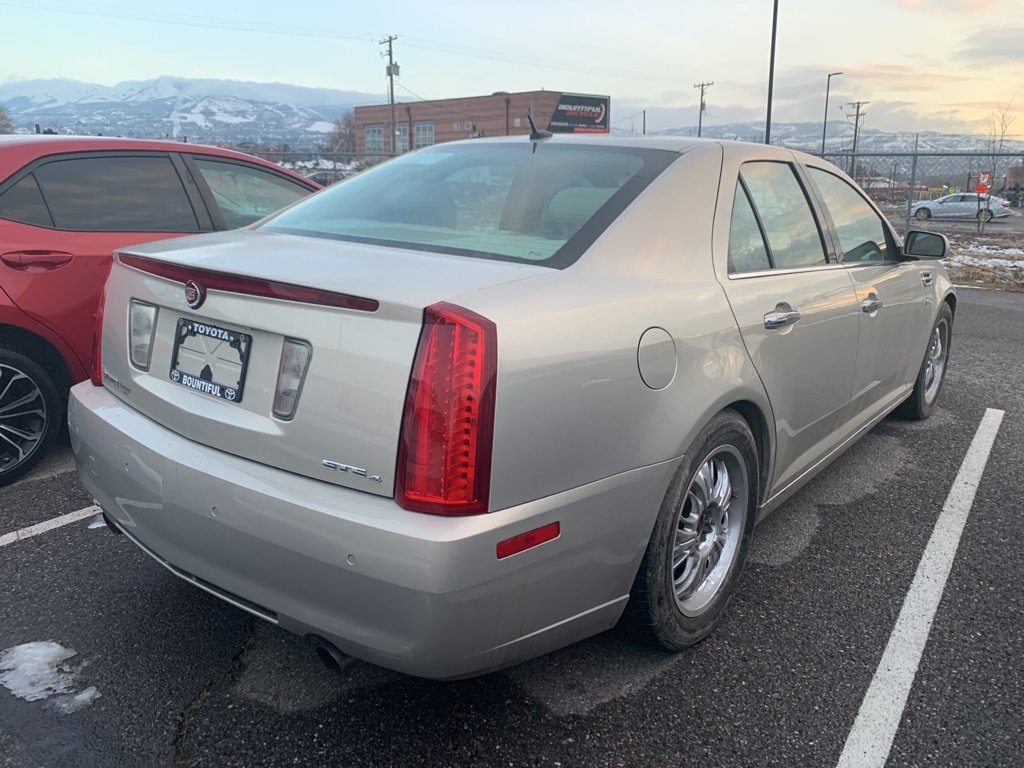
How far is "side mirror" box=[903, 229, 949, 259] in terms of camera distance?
13.0 ft

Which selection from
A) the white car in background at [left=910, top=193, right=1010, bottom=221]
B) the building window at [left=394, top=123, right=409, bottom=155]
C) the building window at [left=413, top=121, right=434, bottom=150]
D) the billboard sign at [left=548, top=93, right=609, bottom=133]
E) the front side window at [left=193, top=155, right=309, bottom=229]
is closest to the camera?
the front side window at [left=193, top=155, right=309, bottom=229]

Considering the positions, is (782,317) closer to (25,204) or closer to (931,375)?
(931,375)

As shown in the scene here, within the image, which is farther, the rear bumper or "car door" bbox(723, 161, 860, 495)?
"car door" bbox(723, 161, 860, 495)

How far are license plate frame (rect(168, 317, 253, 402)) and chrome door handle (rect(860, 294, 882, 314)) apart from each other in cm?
256

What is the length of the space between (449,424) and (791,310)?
5.10 feet

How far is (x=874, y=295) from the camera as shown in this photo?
3516 mm

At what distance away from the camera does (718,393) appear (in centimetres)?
231

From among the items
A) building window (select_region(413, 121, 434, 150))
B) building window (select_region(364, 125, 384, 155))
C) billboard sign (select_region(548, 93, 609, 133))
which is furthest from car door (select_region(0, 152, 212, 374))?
building window (select_region(364, 125, 384, 155))

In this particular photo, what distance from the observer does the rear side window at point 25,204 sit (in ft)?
12.3

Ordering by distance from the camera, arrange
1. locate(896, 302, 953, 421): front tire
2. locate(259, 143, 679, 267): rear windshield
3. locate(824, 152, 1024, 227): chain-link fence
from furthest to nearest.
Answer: locate(824, 152, 1024, 227): chain-link fence, locate(896, 302, 953, 421): front tire, locate(259, 143, 679, 267): rear windshield

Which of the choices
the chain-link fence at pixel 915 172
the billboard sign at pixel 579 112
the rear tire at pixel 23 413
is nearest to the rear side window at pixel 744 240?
the rear tire at pixel 23 413

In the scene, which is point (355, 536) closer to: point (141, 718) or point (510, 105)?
point (141, 718)

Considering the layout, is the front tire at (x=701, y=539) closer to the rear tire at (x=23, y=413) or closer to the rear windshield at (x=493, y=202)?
the rear windshield at (x=493, y=202)

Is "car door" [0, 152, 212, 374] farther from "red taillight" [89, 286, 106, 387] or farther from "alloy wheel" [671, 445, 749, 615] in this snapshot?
"alloy wheel" [671, 445, 749, 615]
